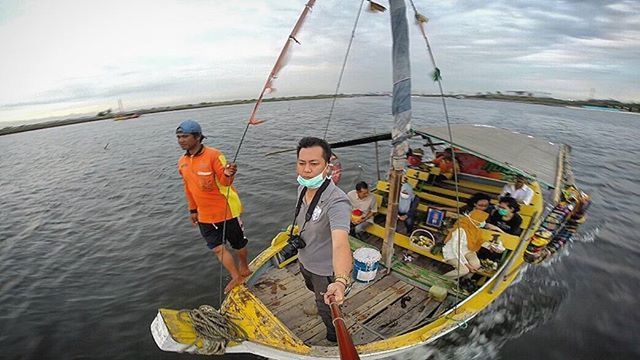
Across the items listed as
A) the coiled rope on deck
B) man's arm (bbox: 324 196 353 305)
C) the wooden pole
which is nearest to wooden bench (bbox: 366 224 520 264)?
the wooden pole

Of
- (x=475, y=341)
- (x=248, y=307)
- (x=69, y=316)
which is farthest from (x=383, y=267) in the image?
(x=69, y=316)

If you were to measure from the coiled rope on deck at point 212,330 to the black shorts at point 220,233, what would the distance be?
1165 millimetres

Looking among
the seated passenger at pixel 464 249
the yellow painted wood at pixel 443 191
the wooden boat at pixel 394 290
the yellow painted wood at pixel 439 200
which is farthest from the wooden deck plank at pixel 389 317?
the yellow painted wood at pixel 443 191

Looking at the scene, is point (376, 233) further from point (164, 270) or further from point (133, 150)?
point (133, 150)

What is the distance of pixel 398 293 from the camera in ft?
16.2

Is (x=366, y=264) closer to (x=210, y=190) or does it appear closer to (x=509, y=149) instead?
(x=210, y=190)

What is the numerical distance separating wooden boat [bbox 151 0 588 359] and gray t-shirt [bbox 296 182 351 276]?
1.30 m

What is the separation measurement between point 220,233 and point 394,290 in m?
3.11

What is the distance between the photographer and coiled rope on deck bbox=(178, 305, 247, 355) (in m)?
3.25

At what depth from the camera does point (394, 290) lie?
198 inches

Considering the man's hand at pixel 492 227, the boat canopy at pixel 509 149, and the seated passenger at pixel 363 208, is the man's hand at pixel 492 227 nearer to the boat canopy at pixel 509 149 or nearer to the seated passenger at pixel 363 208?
the boat canopy at pixel 509 149

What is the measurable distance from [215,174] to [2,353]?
19.3ft

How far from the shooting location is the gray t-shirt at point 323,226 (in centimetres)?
247

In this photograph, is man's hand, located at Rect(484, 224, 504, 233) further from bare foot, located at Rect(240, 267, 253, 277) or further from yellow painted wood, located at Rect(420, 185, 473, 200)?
bare foot, located at Rect(240, 267, 253, 277)
